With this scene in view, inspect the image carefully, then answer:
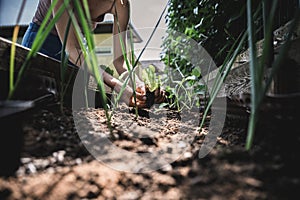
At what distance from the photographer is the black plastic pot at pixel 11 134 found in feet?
0.91

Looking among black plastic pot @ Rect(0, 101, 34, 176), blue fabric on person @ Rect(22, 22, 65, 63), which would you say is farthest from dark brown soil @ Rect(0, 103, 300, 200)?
blue fabric on person @ Rect(22, 22, 65, 63)

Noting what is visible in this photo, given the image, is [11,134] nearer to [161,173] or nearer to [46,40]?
[161,173]

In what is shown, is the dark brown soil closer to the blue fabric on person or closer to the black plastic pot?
the black plastic pot

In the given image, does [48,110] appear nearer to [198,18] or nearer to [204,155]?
[204,155]

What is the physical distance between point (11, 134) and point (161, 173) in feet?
0.59

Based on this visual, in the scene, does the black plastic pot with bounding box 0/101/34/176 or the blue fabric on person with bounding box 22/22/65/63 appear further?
the blue fabric on person with bounding box 22/22/65/63

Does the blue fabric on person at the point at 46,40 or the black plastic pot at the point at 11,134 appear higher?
the blue fabric on person at the point at 46,40

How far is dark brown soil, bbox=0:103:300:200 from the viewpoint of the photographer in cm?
24

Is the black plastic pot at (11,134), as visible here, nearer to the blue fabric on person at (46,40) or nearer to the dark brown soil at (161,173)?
the dark brown soil at (161,173)

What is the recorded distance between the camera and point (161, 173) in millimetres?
305

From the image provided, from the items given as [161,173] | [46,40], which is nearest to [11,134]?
[161,173]

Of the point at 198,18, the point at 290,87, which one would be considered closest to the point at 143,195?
the point at 290,87

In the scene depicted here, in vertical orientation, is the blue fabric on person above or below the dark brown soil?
above

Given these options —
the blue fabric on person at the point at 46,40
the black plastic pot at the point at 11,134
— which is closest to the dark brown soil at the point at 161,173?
the black plastic pot at the point at 11,134
